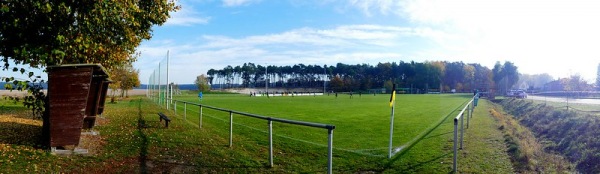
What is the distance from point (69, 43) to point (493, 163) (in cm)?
943

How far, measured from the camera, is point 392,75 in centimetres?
13762

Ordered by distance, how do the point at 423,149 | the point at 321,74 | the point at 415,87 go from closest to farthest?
the point at 423,149 → the point at 415,87 → the point at 321,74

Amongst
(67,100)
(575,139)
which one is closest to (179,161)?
(67,100)

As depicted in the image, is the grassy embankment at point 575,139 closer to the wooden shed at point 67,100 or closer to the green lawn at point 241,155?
the green lawn at point 241,155

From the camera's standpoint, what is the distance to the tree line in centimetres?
12673

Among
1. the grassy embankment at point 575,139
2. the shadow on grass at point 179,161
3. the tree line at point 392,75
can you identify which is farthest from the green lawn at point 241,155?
the tree line at point 392,75

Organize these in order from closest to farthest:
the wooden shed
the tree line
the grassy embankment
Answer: the wooden shed, the grassy embankment, the tree line

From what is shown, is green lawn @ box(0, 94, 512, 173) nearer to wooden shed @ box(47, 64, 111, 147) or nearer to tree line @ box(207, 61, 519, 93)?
wooden shed @ box(47, 64, 111, 147)

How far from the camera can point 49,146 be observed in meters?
8.00

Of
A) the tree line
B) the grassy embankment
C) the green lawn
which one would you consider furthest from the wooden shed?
the tree line

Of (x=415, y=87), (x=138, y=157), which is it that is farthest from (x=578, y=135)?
(x=415, y=87)

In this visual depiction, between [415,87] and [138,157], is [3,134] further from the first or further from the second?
[415,87]

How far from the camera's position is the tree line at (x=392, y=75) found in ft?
416

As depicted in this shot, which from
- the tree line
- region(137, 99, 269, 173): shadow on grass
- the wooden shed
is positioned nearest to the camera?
region(137, 99, 269, 173): shadow on grass
